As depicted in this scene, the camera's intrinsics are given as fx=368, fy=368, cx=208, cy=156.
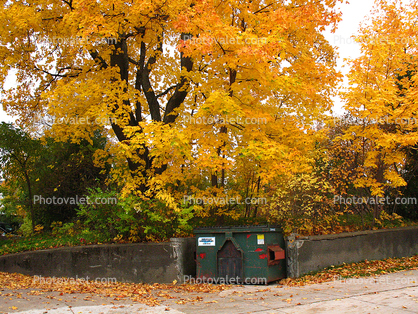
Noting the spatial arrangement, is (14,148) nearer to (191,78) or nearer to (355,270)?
(191,78)

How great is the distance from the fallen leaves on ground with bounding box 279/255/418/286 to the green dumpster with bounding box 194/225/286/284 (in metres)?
0.64

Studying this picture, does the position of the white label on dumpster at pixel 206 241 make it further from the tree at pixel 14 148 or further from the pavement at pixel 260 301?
the tree at pixel 14 148

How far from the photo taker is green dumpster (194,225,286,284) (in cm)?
845

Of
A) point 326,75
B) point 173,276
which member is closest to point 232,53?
point 326,75

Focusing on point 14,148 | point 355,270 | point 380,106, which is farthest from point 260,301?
point 14,148

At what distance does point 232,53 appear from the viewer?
9.05m

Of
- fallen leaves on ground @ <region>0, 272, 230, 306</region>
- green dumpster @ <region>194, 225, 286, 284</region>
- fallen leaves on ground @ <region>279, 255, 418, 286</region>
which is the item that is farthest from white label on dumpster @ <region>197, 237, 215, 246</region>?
Answer: fallen leaves on ground @ <region>279, 255, 418, 286</region>

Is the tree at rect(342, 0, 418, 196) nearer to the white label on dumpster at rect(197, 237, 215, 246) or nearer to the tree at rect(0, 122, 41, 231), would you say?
the white label on dumpster at rect(197, 237, 215, 246)

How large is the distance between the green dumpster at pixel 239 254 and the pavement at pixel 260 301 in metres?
0.56

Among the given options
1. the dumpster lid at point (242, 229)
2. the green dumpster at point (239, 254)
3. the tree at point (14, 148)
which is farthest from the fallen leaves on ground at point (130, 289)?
the tree at point (14, 148)

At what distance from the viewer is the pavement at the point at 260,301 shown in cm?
581

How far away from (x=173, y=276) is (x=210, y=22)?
20.2 feet

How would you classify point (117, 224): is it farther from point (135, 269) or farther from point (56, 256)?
point (56, 256)

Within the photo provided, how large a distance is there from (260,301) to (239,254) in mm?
2144
